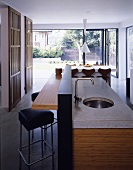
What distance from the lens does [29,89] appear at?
8750 millimetres

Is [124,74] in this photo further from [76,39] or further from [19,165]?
[19,165]

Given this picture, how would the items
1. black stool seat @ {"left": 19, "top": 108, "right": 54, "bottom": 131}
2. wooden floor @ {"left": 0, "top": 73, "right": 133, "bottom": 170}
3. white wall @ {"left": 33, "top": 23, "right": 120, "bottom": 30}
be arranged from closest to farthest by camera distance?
black stool seat @ {"left": 19, "top": 108, "right": 54, "bottom": 131} < wooden floor @ {"left": 0, "top": 73, "right": 133, "bottom": 170} < white wall @ {"left": 33, "top": 23, "right": 120, "bottom": 30}

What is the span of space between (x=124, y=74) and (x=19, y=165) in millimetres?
8842

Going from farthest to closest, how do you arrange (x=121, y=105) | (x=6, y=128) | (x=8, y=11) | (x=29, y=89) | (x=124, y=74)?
(x=124, y=74), (x=29, y=89), (x=8, y=11), (x=6, y=128), (x=121, y=105)

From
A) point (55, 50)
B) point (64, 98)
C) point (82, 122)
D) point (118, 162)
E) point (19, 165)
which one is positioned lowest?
point (19, 165)

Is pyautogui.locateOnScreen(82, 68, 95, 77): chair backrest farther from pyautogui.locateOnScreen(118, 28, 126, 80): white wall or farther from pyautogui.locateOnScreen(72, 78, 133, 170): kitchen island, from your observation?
pyautogui.locateOnScreen(72, 78, 133, 170): kitchen island

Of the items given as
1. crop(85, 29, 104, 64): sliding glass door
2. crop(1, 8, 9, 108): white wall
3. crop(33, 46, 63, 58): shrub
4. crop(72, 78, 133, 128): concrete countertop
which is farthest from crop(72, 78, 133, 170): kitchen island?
crop(33, 46, 63, 58): shrub

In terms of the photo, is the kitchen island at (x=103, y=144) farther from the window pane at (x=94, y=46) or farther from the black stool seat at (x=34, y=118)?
the window pane at (x=94, y=46)

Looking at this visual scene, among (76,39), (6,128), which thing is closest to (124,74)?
(76,39)

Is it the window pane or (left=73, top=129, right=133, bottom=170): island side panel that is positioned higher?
the window pane

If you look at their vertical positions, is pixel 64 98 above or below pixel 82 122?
above

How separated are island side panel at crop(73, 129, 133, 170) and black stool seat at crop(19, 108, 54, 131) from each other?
871 mm

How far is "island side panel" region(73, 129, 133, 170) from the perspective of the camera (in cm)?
203

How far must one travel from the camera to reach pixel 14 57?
6.56m
